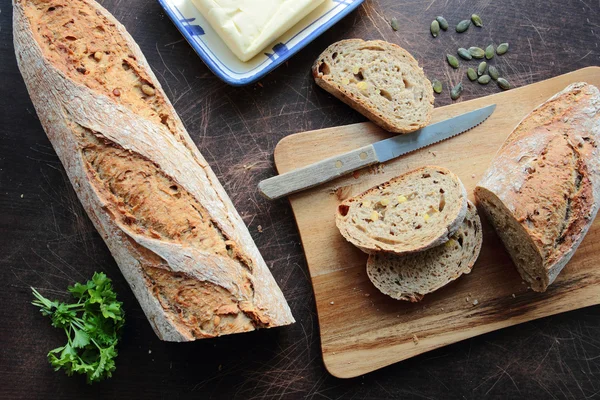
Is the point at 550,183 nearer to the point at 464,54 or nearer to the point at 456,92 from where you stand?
the point at 456,92

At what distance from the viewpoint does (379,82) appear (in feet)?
9.54

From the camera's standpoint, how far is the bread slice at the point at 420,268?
2.73 metres

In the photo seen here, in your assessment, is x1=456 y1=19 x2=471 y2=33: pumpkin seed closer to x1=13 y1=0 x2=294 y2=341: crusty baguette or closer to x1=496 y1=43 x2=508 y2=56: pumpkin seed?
x1=496 y1=43 x2=508 y2=56: pumpkin seed

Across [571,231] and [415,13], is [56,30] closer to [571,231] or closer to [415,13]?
[415,13]

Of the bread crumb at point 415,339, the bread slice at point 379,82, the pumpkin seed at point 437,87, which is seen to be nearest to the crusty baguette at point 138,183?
the bread crumb at point 415,339

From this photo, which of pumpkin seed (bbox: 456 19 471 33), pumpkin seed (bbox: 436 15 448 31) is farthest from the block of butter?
pumpkin seed (bbox: 456 19 471 33)

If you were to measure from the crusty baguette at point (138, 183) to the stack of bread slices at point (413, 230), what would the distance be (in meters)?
0.62

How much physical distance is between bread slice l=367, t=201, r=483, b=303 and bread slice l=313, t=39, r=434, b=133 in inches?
28.3

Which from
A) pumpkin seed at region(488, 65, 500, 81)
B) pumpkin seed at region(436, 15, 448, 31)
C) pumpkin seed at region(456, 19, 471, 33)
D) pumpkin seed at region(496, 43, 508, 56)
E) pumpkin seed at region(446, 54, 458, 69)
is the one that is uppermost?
pumpkin seed at region(436, 15, 448, 31)

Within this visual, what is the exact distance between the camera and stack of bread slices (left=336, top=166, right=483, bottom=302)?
8.86ft

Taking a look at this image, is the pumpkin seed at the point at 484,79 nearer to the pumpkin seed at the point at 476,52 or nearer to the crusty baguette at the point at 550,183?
the pumpkin seed at the point at 476,52

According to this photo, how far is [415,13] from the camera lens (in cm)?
313

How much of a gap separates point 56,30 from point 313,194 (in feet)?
5.14

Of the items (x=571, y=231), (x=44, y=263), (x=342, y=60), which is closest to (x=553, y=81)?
(x=571, y=231)
